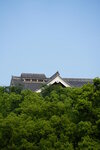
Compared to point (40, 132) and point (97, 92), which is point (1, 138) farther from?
point (97, 92)

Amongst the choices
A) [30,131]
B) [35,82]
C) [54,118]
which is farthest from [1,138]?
[35,82]

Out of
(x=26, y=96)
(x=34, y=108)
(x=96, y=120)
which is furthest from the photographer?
(x=26, y=96)

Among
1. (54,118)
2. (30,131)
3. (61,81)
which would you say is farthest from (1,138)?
(61,81)

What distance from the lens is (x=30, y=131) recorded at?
45.7 feet

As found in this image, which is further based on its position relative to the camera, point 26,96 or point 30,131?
point 26,96

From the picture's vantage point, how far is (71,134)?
550 inches

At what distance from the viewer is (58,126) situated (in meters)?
14.2

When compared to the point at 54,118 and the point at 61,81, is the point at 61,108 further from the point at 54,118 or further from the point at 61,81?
the point at 61,81

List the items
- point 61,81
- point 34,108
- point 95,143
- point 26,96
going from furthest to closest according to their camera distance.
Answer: point 61,81
point 26,96
point 34,108
point 95,143

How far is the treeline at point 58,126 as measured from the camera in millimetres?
13508

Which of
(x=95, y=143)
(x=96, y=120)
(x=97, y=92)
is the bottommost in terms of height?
(x=95, y=143)

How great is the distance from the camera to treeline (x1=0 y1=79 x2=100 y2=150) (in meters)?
13.5

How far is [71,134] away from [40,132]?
1.32 metres

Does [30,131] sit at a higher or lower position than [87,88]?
lower
